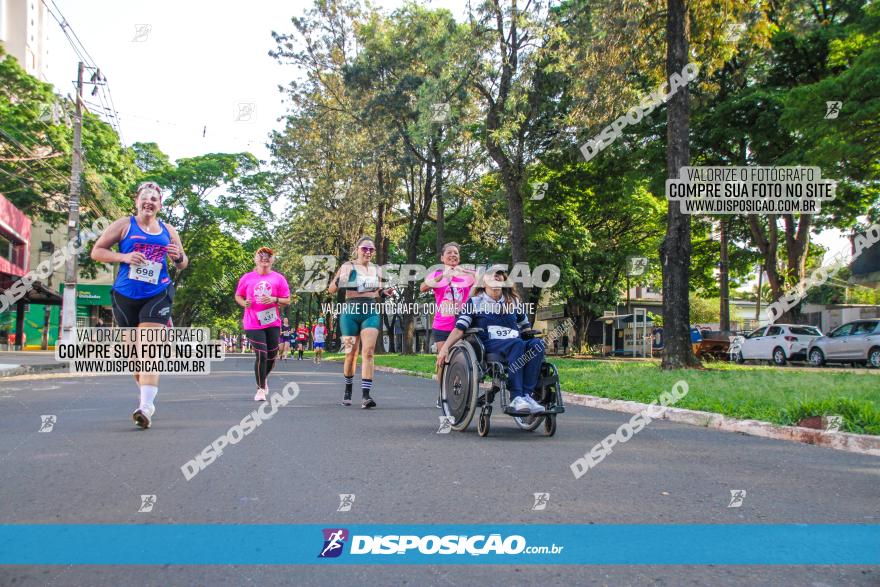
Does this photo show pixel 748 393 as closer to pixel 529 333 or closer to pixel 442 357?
pixel 529 333

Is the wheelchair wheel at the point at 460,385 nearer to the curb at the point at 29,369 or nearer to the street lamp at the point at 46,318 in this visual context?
the curb at the point at 29,369

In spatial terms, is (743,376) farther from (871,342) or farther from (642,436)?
(871,342)

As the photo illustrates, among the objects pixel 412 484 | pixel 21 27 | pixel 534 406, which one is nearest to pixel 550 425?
pixel 534 406

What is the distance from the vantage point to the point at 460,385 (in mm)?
6992

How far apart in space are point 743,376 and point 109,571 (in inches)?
538

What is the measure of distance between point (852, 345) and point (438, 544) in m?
A: 25.0

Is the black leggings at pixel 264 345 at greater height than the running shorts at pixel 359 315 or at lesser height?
lesser

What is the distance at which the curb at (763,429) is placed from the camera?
6828mm

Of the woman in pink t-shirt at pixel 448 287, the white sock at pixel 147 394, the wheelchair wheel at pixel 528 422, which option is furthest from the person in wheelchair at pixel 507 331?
the white sock at pixel 147 394

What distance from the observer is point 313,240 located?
3769cm

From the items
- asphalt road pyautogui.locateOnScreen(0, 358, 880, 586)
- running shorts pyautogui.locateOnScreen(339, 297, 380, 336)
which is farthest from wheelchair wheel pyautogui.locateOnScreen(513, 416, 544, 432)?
running shorts pyautogui.locateOnScreen(339, 297, 380, 336)

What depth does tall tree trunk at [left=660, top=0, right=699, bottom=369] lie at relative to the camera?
16.1 meters

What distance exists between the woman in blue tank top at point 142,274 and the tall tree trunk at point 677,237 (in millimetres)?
11851

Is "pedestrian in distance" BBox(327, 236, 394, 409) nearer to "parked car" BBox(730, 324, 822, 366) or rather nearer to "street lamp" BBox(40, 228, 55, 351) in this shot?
"parked car" BBox(730, 324, 822, 366)
